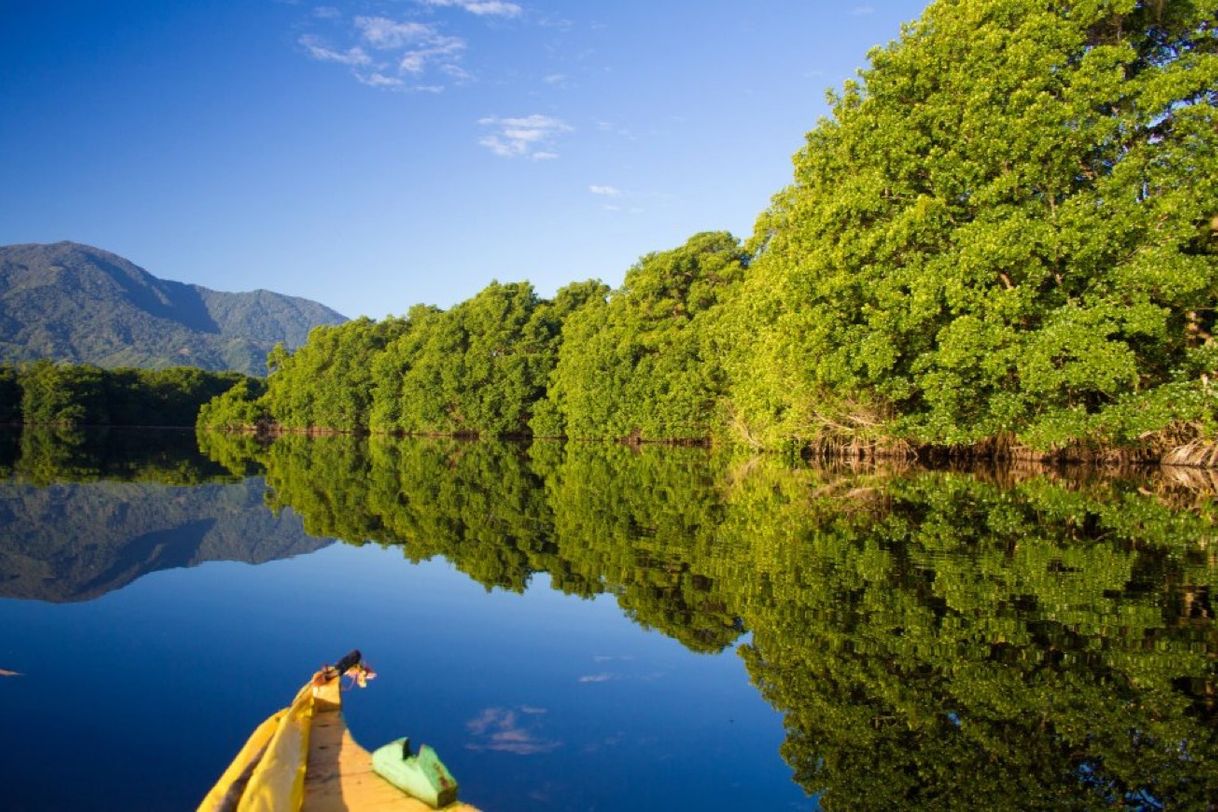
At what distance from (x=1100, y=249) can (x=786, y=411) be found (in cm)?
1701

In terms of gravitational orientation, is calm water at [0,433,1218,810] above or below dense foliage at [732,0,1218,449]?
below

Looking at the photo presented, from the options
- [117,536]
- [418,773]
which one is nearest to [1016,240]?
[418,773]

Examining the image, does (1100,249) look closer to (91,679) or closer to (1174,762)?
(1174,762)

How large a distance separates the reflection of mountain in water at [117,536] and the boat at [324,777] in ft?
26.5

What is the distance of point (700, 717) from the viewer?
668 cm

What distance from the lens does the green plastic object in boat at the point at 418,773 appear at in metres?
4.21

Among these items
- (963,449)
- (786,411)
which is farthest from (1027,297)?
(786,411)

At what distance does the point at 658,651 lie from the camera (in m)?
8.51

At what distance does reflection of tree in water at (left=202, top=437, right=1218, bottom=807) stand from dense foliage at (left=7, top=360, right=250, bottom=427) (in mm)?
97589

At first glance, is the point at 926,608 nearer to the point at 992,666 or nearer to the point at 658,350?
the point at 992,666

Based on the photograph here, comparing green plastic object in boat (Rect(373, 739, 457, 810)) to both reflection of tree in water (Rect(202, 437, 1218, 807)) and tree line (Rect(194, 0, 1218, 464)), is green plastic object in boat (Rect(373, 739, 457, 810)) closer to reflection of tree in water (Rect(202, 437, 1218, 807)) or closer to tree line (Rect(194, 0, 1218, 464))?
reflection of tree in water (Rect(202, 437, 1218, 807))

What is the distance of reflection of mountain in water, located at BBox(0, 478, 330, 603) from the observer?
12284 mm

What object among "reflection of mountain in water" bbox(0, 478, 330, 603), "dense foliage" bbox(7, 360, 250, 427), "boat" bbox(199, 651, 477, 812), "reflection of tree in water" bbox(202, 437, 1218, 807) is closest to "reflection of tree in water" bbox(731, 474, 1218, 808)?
"reflection of tree in water" bbox(202, 437, 1218, 807)

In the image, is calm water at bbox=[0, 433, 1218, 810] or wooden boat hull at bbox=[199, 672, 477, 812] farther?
calm water at bbox=[0, 433, 1218, 810]
